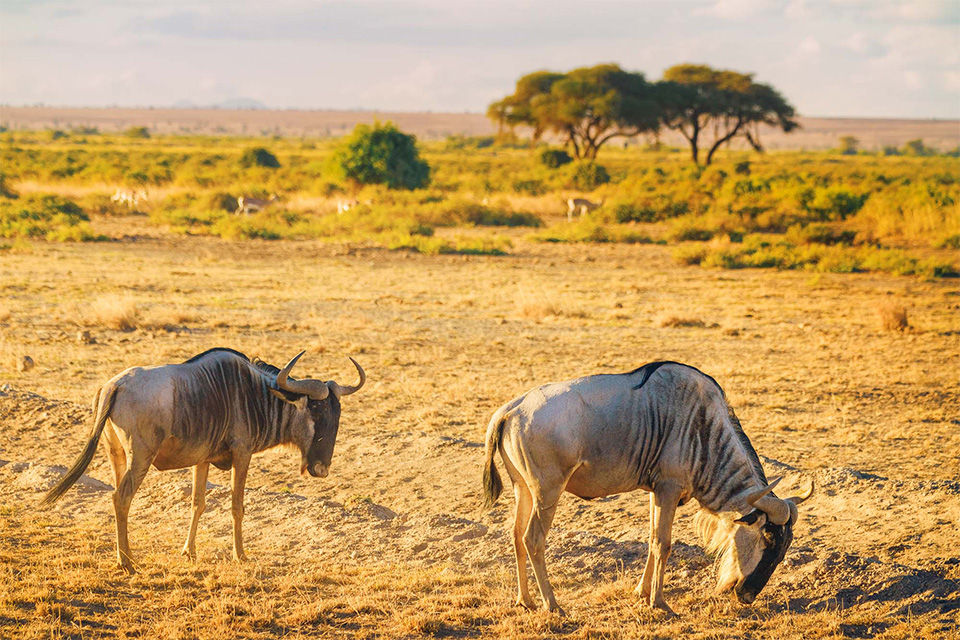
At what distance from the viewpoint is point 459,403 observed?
10.2 meters

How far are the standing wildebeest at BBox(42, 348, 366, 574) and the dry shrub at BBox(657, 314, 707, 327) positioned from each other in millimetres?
9376

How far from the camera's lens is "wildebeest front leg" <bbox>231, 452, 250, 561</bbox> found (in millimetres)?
6082

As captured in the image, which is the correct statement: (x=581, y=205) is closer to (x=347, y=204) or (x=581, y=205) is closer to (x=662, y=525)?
(x=347, y=204)

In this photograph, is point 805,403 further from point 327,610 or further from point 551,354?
point 327,610

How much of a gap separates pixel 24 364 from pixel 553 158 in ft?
147

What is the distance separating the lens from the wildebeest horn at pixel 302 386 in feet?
19.5

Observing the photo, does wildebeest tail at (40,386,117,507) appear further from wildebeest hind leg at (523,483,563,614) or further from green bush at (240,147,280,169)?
green bush at (240,147,280,169)

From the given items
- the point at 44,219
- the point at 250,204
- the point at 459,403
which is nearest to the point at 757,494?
the point at 459,403

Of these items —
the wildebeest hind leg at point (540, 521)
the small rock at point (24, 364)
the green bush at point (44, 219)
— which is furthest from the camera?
the green bush at point (44, 219)

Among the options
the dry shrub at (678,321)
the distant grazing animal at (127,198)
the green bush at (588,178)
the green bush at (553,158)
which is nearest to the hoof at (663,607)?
the dry shrub at (678,321)

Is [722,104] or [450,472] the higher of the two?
[722,104]

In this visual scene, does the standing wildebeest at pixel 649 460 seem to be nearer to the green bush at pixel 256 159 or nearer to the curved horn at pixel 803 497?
the curved horn at pixel 803 497

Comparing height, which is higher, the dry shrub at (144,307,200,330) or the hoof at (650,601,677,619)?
the hoof at (650,601,677,619)

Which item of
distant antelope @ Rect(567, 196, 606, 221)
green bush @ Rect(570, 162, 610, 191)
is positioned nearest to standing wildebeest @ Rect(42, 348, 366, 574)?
distant antelope @ Rect(567, 196, 606, 221)
